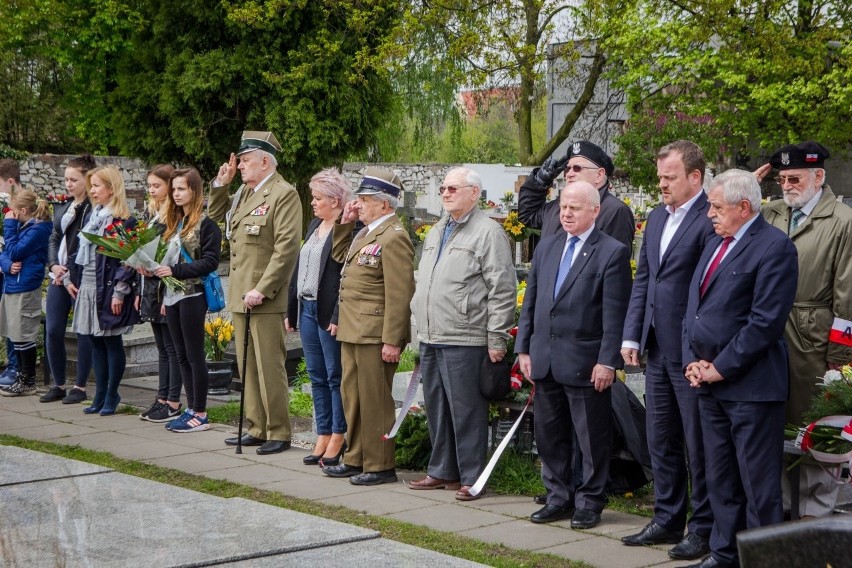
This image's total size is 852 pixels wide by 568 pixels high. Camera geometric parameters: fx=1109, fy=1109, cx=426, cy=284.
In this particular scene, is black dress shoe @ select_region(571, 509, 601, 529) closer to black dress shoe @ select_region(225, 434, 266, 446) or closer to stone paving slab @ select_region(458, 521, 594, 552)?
stone paving slab @ select_region(458, 521, 594, 552)

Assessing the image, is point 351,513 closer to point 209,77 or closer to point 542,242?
point 542,242

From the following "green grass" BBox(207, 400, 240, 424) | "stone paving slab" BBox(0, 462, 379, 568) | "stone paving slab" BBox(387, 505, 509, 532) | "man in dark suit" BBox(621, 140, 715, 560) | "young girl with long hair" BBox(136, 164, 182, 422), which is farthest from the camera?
"green grass" BBox(207, 400, 240, 424)

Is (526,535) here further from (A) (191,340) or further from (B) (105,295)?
(B) (105,295)

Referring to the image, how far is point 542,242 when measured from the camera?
21.3 feet

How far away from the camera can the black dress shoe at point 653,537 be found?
563 cm

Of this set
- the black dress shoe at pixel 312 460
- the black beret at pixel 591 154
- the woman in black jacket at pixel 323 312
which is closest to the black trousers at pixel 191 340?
the woman in black jacket at pixel 323 312

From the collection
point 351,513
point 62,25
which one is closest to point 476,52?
point 62,25

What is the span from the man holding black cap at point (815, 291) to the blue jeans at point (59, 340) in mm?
6281

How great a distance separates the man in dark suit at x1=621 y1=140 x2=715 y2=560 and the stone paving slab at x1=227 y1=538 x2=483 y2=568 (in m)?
1.23

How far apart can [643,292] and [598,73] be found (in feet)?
75.5

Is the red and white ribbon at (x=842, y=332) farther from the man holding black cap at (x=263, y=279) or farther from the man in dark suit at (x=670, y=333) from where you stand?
the man holding black cap at (x=263, y=279)

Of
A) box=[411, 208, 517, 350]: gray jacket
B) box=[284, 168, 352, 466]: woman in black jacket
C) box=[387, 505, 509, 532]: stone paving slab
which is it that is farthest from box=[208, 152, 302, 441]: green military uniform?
box=[387, 505, 509, 532]: stone paving slab

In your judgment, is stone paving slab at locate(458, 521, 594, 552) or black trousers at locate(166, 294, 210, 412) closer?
stone paving slab at locate(458, 521, 594, 552)

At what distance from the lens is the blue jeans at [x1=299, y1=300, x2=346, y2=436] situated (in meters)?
7.66
